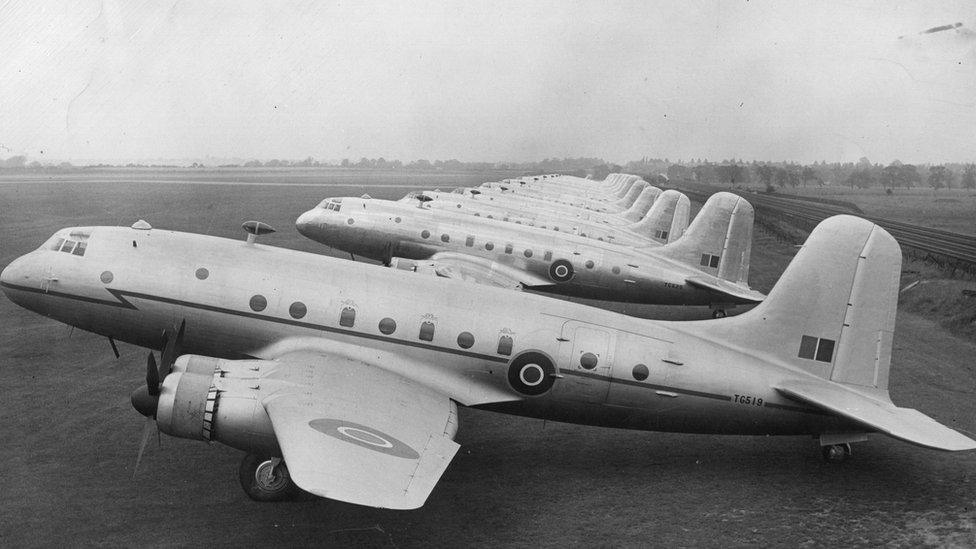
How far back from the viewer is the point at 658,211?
3509cm

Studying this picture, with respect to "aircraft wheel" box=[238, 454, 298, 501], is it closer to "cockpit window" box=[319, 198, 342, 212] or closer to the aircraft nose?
the aircraft nose

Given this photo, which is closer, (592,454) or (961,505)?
(961,505)

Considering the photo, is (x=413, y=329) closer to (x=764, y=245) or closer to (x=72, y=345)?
(x=72, y=345)

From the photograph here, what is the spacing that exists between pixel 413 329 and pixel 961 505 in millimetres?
9620

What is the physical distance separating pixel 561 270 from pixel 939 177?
24.0 m

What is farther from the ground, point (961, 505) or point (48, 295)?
point (48, 295)

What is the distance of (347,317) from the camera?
1212 cm

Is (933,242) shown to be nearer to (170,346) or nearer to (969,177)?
(969,177)

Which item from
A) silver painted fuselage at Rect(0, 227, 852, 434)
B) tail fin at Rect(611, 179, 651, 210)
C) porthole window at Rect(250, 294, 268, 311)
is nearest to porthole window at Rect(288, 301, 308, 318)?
silver painted fuselage at Rect(0, 227, 852, 434)

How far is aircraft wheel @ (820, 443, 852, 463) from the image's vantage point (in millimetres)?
11852

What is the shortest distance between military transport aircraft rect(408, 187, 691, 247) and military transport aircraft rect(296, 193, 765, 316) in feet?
13.2

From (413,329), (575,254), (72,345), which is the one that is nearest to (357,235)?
(575,254)

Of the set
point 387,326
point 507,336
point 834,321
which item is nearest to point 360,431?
point 387,326

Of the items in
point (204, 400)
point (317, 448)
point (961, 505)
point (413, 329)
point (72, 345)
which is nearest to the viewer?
point (317, 448)
